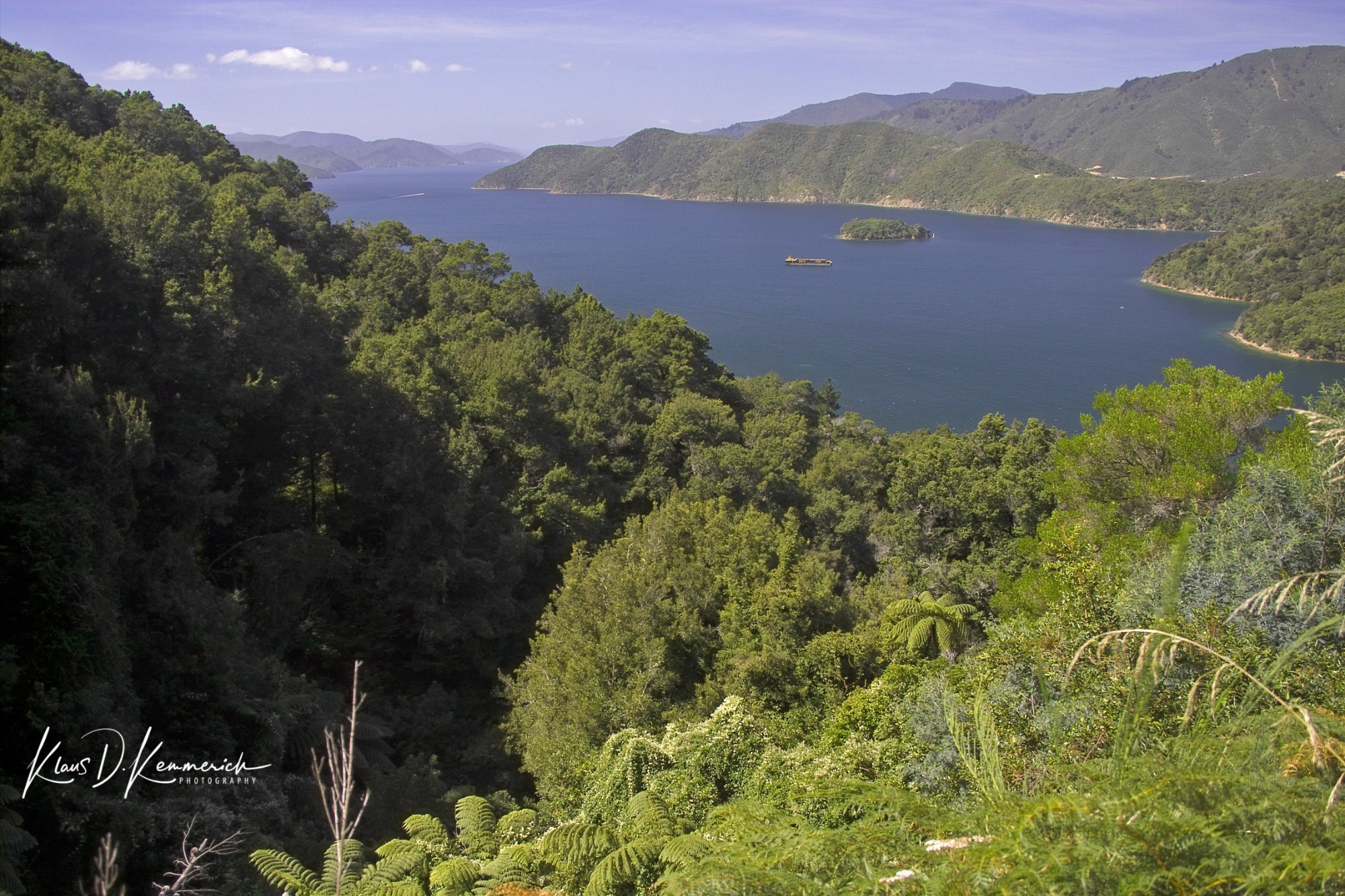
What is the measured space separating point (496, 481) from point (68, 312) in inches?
333

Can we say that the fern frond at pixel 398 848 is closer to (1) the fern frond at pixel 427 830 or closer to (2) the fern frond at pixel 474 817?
(1) the fern frond at pixel 427 830

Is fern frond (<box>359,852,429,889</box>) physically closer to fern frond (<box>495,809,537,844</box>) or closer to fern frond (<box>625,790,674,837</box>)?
fern frond (<box>495,809,537,844</box>)

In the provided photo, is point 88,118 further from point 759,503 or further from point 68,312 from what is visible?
point 759,503

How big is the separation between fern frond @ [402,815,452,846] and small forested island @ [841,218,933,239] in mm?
115260

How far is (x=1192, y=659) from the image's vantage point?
176 inches

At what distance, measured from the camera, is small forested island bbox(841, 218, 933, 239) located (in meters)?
113

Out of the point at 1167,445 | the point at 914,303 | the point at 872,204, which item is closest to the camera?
the point at 1167,445

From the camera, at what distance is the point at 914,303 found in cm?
6944

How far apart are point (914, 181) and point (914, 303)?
108734 mm

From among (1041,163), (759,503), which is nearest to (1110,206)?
(1041,163)

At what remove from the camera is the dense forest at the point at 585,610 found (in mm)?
2924

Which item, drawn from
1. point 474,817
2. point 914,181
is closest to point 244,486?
point 474,817

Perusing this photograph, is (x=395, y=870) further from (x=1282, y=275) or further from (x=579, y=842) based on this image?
(x=1282, y=275)

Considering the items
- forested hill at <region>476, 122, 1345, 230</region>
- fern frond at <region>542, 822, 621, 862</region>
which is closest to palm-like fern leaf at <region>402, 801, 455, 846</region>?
fern frond at <region>542, 822, 621, 862</region>
